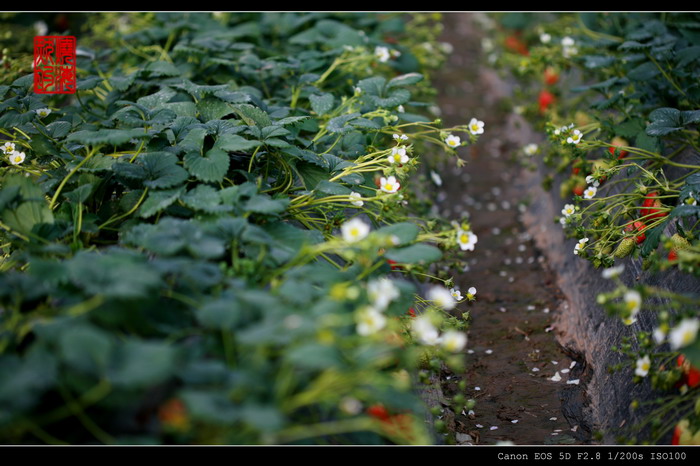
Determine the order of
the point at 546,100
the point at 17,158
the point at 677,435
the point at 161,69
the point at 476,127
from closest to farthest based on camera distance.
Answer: the point at 677,435 < the point at 17,158 < the point at 476,127 < the point at 161,69 < the point at 546,100

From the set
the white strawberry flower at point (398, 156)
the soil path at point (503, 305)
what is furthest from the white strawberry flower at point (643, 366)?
the white strawberry flower at point (398, 156)

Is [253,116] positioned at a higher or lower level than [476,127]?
higher

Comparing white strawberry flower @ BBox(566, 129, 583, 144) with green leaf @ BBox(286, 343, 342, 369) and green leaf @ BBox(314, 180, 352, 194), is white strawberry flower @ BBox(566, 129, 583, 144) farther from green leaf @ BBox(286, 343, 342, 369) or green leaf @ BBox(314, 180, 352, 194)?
green leaf @ BBox(286, 343, 342, 369)

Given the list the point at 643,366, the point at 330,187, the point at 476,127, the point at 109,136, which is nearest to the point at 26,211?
the point at 109,136

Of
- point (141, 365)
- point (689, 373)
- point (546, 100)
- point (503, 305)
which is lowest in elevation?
point (503, 305)

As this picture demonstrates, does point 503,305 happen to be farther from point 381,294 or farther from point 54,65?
point 54,65

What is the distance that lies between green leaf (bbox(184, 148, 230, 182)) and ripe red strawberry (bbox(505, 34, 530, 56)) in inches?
120

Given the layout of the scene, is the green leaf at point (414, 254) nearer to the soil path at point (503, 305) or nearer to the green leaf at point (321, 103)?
the soil path at point (503, 305)

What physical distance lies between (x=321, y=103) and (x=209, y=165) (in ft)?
2.05

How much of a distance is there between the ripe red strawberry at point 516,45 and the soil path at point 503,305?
0.93 feet

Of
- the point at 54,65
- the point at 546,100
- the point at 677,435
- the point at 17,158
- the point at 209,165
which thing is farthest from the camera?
the point at 546,100

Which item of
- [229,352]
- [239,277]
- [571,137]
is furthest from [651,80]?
[229,352]

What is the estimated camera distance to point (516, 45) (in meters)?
4.28

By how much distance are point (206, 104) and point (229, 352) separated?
112 cm
